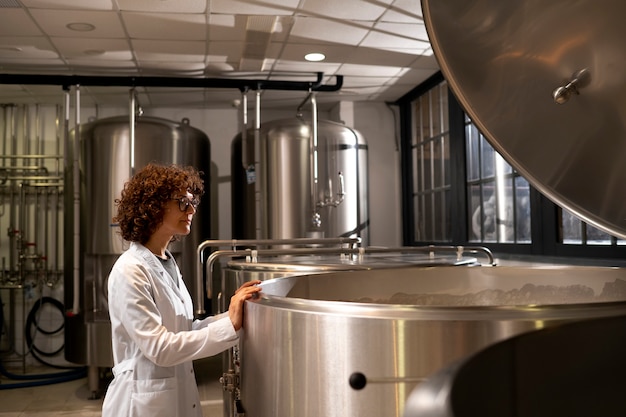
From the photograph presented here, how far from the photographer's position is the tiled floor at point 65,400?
3852 mm

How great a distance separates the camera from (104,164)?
14.6 ft

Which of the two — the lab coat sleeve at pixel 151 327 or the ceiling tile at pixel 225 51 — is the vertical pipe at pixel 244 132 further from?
the lab coat sleeve at pixel 151 327

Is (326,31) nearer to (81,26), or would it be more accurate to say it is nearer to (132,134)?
(81,26)

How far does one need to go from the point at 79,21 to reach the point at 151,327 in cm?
262

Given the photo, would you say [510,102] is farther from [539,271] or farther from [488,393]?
[539,271]

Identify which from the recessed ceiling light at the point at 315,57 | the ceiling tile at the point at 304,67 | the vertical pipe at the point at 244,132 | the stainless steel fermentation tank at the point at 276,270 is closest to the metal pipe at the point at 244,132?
the vertical pipe at the point at 244,132

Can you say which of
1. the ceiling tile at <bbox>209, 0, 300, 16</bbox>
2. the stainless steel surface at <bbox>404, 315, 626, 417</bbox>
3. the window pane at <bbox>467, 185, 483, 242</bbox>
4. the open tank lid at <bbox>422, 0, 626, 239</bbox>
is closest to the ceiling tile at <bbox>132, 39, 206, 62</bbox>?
the ceiling tile at <bbox>209, 0, 300, 16</bbox>

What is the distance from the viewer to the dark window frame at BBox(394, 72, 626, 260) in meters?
3.21

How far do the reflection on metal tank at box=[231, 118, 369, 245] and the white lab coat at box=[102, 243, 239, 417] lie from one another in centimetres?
309

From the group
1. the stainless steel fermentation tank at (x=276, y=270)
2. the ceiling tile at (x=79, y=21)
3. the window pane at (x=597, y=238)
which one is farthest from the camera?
the ceiling tile at (x=79, y=21)

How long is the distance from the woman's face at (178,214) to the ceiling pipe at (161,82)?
3091 millimetres

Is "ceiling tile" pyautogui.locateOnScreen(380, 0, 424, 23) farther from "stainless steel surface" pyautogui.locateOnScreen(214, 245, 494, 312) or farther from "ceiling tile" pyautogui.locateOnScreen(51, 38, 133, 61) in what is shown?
"ceiling tile" pyautogui.locateOnScreen(51, 38, 133, 61)

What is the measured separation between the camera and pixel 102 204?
175 inches

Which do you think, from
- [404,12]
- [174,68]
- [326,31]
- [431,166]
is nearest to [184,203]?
[404,12]
